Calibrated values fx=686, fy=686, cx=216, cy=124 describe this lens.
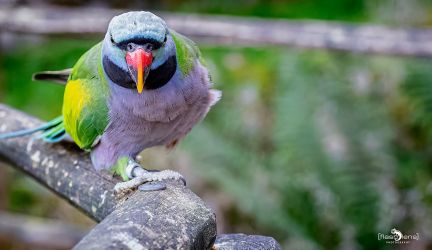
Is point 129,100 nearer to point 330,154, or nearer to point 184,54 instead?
point 184,54

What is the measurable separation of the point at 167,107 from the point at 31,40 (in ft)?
11.8

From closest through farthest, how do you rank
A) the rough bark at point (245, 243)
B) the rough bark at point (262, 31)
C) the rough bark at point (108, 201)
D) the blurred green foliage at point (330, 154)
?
the rough bark at point (108, 201)
the rough bark at point (245, 243)
the rough bark at point (262, 31)
the blurred green foliage at point (330, 154)

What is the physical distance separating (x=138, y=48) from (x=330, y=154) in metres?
1.50

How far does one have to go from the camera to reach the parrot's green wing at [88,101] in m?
1.61

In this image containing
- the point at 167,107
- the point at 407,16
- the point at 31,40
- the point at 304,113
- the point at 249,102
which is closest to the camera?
the point at 167,107

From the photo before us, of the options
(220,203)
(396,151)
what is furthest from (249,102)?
(396,151)

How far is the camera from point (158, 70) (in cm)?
149

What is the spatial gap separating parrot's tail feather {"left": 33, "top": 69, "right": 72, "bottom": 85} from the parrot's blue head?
1.07ft

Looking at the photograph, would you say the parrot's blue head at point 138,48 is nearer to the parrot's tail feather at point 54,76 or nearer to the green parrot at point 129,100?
the green parrot at point 129,100

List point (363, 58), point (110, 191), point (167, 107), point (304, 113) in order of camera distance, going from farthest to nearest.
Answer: point (363, 58) → point (304, 113) → point (167, 107) → point (110, 191)

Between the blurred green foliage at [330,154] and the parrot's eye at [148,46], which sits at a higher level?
the parrot's eye at [148,46]

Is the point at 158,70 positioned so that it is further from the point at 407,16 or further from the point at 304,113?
the point at 407,16

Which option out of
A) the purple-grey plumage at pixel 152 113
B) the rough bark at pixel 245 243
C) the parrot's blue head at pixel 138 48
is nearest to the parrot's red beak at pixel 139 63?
the parrot's blue head at pixel 138 48

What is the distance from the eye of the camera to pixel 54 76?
5.95 ft
